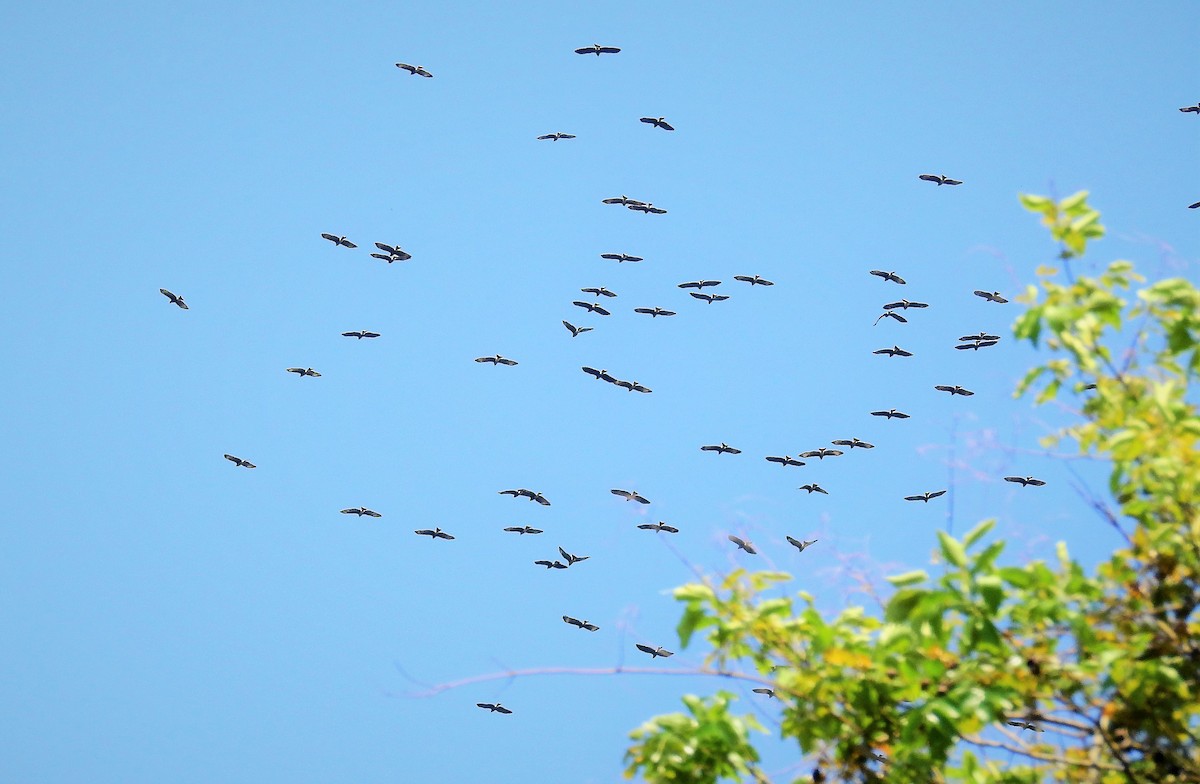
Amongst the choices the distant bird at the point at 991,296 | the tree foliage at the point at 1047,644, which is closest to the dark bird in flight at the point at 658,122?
the distant bird at the point at 991,296

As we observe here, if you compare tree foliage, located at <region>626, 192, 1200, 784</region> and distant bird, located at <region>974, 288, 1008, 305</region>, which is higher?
tree foliage, located at <region>626, 192, 1200, 784</region>

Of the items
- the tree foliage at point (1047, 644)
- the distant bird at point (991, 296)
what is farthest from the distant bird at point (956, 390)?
the tree foliage at point (1047, 644)

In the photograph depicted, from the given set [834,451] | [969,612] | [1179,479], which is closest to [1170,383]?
→ [1179,479]

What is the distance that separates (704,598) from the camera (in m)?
8.18

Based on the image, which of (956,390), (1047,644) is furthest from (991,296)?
(1047,644)

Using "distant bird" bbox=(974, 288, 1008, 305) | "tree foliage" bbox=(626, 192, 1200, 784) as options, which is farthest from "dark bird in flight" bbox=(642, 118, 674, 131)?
"tree foliage" bbox=(626, 192, 1200, 784)

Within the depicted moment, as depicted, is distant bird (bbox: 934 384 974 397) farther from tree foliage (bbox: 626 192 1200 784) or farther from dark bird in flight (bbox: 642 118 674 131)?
tree foliage (bbox: 626 192 1200 784)

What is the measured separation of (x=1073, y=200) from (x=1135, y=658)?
2805 millimetres

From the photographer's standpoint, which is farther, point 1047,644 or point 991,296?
point 991,296

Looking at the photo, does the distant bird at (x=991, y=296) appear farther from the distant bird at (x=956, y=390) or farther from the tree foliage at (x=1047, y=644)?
the tree foliage at (x=1047, y=644)

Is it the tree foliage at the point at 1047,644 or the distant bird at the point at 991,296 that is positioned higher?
the tree foliage at the point at 1047,644

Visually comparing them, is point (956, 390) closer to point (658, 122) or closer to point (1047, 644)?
point (658, 122)

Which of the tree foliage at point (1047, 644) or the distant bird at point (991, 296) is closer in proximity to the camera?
the tree foliage at point (1047, 644)

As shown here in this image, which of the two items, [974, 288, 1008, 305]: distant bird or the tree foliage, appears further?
[974, 288, 1008, 305]: distant bird
